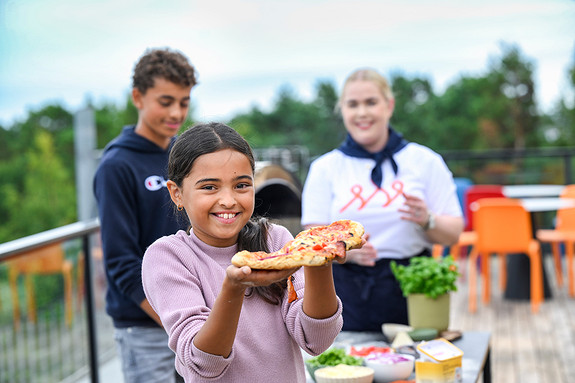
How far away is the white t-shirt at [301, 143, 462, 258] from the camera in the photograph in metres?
2.55

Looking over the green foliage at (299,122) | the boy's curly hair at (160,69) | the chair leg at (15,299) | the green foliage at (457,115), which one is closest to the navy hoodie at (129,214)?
the boy's curly hair at (160,69)

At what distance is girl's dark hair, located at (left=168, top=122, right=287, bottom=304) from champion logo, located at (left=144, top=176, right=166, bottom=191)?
773 millimetres

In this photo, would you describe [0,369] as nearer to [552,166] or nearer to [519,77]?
[552,166]

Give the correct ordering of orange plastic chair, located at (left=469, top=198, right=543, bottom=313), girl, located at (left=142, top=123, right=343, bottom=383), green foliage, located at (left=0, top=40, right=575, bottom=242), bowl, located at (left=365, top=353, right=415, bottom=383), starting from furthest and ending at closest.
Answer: green foliage, located at (left=0, top=40, right=575, bottom=242), orange plastic chair, located at (left=469, top=198, right=543, bottom=313), bowl, located at (left=365, top=353, right=415, bottom=383), girl, located at (left=142, top=123, right=343, bottom=383)

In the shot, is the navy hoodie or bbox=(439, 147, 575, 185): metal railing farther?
bbox=(439, 147, 575, 185): metal railing

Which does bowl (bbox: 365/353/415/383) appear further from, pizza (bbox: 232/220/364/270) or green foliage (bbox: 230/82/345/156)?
green foliage (bbox: 230/82/345/156)

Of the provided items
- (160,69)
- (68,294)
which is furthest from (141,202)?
(68,294)

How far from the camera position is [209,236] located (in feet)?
4.57

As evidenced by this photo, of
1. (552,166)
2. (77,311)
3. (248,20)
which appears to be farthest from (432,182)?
(248,20)

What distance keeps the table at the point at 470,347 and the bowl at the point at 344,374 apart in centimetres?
9

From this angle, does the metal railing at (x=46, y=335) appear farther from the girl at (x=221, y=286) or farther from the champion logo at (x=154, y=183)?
the girl at (x=221, y=286)

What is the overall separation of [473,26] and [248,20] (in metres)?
5.46

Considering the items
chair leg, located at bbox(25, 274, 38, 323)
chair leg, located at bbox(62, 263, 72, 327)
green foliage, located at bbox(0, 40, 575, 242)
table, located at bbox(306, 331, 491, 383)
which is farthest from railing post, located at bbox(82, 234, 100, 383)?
green foliage, located at bbox(0, 40, 575, 242)

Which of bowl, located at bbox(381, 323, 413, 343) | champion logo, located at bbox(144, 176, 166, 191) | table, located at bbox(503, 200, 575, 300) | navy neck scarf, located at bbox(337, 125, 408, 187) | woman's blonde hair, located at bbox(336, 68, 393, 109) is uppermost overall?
woman's blonde hair, located at bbox(336, 68, 393, 109)
